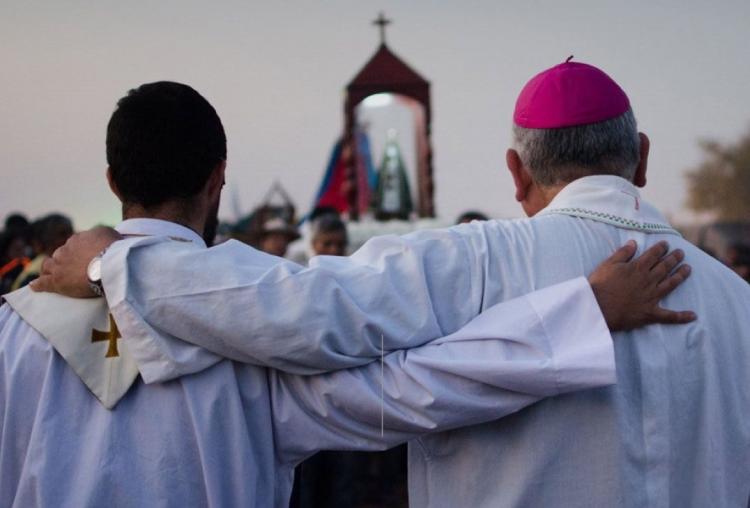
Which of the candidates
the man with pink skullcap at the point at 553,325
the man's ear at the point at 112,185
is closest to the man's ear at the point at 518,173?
the man with pink skullcap at the point at 553,325

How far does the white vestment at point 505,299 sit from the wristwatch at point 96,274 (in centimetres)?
4

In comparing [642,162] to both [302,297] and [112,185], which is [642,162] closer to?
[302,297]

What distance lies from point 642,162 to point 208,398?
142 centimetres

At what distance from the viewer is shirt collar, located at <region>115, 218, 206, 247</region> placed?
2.98 meters

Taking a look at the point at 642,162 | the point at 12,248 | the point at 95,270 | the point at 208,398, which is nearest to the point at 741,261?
the point at 12,248

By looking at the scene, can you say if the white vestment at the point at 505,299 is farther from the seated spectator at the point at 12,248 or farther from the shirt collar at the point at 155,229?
the seated spectator at the point at 12,248

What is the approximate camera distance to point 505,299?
295 centimetres

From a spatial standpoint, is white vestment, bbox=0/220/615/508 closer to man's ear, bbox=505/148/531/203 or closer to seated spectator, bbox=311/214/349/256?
man's ear, bbox=505/148/531/203

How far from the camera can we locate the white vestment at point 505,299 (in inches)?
111

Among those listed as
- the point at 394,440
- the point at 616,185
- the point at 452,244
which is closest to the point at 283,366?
the point at 394,440

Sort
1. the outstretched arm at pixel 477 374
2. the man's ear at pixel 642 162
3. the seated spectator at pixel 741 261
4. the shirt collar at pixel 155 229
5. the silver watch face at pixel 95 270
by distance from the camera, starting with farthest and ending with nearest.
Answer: the seated spectator at pixel 741 261, the man's ear at pixel 642 162, the shirt collar at pixel 155 229, the silver watch face at pixel 95 270, the outstretched arm at pixel 477 374

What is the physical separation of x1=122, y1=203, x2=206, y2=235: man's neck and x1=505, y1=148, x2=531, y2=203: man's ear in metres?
0.92

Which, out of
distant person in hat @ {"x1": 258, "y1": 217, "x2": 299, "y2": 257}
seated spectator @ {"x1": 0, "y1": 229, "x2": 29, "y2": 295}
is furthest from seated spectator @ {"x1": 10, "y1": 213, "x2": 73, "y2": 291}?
distant person in hat @ {"x1": 258, "y1": 217, "x2": 299, "y2": 257}

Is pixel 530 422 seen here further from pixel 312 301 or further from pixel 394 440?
pixel 312 301
